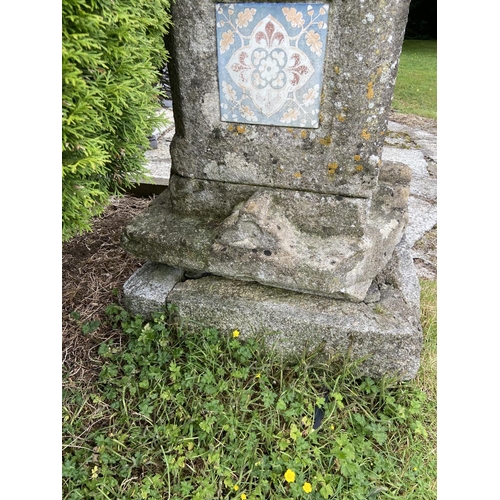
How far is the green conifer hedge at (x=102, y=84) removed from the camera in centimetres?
129

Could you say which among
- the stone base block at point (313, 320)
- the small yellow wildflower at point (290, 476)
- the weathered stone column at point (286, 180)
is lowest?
the small yellow wildflower at point (290, 476)

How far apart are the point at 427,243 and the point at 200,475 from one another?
8.34 feet

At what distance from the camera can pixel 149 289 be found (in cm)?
219

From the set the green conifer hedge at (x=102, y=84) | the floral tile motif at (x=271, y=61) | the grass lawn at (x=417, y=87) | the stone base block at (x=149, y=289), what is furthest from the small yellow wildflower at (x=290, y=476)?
the grass lawn at (x=417, y=87)

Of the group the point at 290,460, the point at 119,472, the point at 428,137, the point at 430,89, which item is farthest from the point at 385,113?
the point at 430,89

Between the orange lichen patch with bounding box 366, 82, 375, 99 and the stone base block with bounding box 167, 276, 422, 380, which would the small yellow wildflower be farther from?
the orange lichen patch with bounding box 366, 82, 375, 99

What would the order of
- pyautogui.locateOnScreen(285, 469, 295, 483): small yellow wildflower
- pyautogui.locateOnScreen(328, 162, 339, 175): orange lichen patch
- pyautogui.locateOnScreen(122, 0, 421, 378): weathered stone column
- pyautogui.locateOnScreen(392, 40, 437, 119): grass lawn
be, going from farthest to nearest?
pyautogui.locateOnScreen(392, 40, 437, 119): grass lawn
pyautogui.locateOnScreen(328, 162, 339, 175): orange lichen patch
pyautogui.locateOnScreen(122, 0, 421, 378): weathered stone column
pyautogui.locateOnScreen(285, 469, 295, 483): small yellow wildflower

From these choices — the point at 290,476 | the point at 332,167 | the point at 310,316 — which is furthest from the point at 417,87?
the point at 290,476

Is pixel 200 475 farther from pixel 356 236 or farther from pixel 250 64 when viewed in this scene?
pixel 250 64

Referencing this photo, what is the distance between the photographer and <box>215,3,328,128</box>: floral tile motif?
1.68 meters

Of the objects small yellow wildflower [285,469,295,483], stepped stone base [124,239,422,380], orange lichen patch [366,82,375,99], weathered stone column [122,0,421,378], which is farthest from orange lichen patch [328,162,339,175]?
small yellow wildflower [285,469,295,483]

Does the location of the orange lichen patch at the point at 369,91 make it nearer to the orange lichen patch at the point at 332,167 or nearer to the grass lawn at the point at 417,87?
the orange lichen patch at the point at 332,167

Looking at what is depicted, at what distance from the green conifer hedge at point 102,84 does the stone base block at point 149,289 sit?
1.59ft

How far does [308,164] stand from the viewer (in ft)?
6.34
